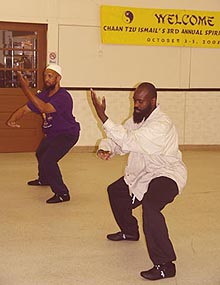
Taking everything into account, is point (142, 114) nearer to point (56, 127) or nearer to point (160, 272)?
point (160, 272)

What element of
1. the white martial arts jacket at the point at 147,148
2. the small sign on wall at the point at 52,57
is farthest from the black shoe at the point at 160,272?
the small sign on wall at the point at 52,57

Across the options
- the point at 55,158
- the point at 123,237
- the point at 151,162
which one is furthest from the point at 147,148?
the point at 55,158

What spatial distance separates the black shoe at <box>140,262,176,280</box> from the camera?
3.50m

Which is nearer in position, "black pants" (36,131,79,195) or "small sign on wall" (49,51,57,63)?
"black pants" (36,131,79,195)

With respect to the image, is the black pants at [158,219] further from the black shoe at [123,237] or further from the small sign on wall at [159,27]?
the small sign on wall at [159,27]

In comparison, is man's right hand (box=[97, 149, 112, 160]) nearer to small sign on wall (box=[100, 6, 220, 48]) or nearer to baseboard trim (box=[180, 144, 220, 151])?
small sign on wall (box=[100, 6, 220, 48])

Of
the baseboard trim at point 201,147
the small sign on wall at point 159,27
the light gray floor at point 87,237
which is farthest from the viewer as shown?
the baseboard trim at point 201,147

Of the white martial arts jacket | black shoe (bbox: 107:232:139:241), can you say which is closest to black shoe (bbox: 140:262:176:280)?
the white martial arts jacket

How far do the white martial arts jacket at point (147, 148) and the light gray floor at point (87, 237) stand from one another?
553mm

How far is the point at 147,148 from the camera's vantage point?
11.5 feet

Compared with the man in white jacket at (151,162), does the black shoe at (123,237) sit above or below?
below

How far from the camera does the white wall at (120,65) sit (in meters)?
8.74

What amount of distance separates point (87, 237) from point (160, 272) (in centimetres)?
102

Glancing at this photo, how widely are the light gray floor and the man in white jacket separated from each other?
0.22 meters
